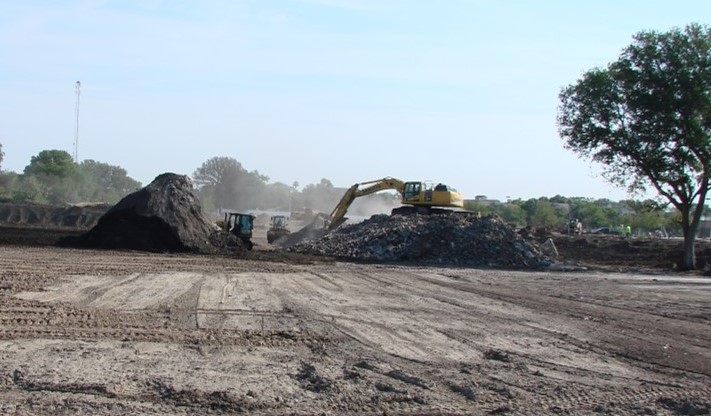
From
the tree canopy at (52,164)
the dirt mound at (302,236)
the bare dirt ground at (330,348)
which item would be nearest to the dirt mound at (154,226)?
the dirt mound at (302,236)

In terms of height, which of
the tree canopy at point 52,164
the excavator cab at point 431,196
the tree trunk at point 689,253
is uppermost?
the tree canopy at point 52,164

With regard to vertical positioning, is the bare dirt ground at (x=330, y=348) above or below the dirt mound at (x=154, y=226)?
below

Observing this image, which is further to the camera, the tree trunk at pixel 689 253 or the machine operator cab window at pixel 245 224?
the tree trunk at pixel 689 253

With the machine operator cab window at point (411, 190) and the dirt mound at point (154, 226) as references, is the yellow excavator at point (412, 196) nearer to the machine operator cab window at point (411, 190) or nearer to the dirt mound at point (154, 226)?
the machine operator cab window at point (411, 190)

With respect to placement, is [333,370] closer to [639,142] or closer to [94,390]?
[94,390]

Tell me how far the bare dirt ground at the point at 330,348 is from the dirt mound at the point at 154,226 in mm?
9960

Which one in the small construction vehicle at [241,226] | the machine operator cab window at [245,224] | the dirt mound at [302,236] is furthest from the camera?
the dirt mound at [302,236]

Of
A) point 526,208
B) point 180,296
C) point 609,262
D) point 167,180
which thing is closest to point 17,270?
point 180,296

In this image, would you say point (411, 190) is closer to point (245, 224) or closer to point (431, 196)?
point (431, 196)

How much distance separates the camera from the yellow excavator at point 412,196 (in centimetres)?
3800

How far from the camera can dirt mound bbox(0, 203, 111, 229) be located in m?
55.9

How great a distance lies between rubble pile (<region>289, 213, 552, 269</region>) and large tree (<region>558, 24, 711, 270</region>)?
730 cm

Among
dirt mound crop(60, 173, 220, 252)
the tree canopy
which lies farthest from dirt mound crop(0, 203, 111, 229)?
the tree canopy

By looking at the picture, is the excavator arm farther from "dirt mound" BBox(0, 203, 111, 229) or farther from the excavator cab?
"dirt mound" BBox(0, 203, 111, 229)
